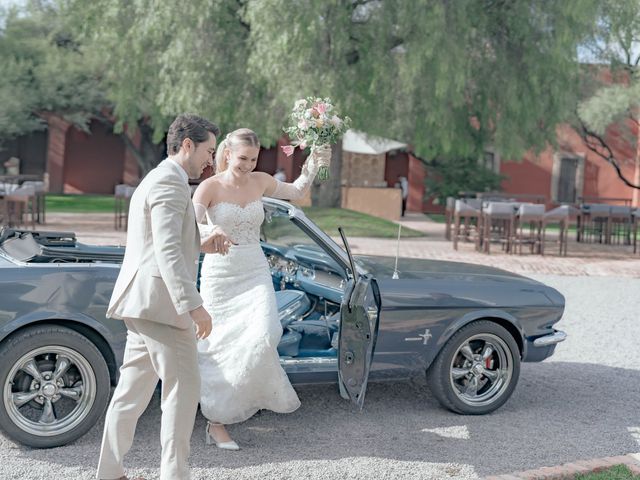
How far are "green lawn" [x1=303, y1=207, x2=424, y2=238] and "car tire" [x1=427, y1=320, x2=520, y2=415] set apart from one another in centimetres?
1471

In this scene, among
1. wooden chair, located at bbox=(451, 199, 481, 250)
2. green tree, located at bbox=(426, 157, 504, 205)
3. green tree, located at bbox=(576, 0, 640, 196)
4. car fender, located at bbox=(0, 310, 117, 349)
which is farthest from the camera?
green tree, located at bbox=(426, 157, 504, 205)

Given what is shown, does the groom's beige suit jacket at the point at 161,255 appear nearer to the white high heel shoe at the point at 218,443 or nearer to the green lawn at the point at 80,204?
the white high heel shoe at the point at 218,443

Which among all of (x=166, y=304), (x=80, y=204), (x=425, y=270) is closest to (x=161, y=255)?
(x=166, y=304)

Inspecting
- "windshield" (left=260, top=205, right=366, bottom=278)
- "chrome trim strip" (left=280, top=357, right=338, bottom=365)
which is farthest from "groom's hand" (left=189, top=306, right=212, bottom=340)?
"windshield" (left=260, top=205, right=366, bottom=278)

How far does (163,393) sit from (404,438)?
186 cm

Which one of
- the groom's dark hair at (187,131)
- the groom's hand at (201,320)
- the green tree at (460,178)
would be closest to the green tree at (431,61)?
the green tree at (460,178)

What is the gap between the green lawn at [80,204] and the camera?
29531 mm

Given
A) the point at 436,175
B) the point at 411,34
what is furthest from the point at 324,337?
the point at 436,175

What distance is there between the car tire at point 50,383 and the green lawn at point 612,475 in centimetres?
256

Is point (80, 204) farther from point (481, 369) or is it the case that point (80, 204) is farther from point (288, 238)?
point (481, 369)

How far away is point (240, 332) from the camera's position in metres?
5.15

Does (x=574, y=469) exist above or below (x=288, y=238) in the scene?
below

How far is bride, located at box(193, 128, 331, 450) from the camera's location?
16.5 feet

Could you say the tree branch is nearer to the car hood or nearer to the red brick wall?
the red brick wall
